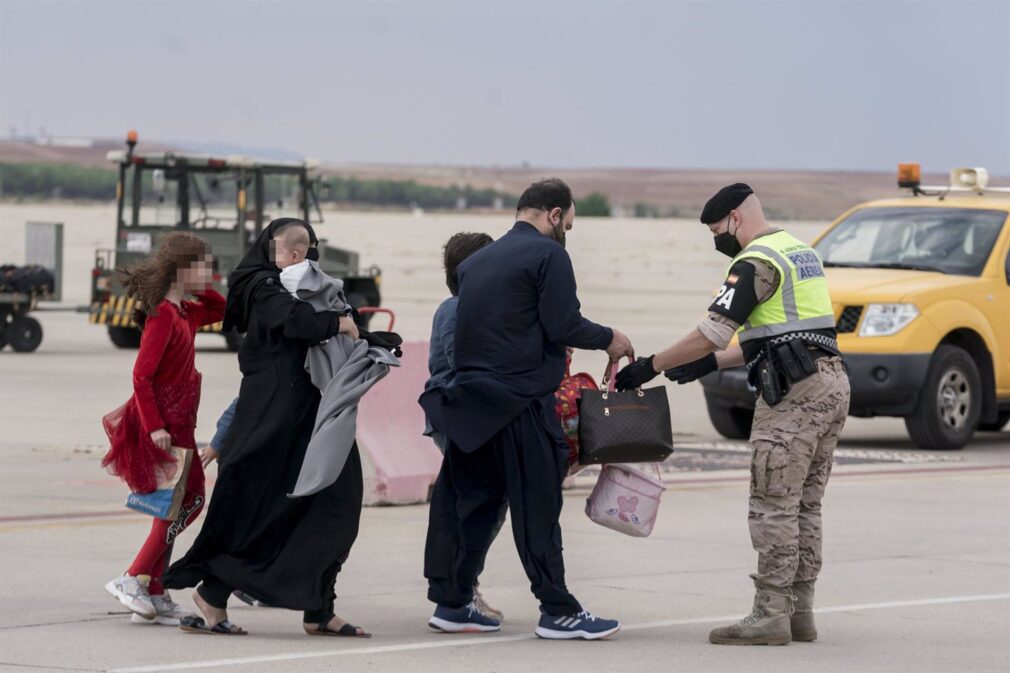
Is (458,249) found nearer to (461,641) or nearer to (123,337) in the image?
(461,641)

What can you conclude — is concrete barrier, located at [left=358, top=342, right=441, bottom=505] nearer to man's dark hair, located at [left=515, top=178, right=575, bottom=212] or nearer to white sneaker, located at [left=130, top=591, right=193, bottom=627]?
white sneaker, located at [left=130, top=591, right=193, bottom=627]

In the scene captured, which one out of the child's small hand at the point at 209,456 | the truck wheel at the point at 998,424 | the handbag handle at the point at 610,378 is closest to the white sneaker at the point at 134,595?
the child's small hand at the point at 209,456

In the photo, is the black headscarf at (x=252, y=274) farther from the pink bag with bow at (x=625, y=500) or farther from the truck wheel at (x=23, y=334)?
the truck wheel at (x=23, y=334)

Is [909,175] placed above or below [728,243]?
above

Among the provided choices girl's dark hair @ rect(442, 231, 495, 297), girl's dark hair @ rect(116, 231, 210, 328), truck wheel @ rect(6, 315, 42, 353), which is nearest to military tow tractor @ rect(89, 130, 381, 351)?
truck wheel @ rect(6, 315, 42, 353)

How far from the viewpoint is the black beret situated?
7.71 m

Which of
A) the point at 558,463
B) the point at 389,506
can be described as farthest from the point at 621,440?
the point at 389,506

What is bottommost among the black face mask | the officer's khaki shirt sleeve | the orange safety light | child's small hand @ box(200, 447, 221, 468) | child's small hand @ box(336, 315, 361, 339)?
child's small hand @ box(200, 447, 221, 468)

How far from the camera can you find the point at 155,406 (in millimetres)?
7766

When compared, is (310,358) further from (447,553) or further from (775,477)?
(775,477)

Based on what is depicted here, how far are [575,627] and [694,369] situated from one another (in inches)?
48.8

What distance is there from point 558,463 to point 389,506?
4.31 m

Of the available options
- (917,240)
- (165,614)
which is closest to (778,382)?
(165,614)

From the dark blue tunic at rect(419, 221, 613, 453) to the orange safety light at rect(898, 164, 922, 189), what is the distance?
10159 mm
